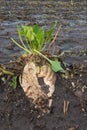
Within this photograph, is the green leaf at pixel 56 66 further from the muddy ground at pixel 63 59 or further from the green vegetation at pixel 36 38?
the muddy ground at pixel 63 59

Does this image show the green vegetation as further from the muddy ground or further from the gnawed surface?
the muddy ground

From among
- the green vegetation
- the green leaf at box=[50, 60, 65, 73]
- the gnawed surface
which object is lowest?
the gnawed surface

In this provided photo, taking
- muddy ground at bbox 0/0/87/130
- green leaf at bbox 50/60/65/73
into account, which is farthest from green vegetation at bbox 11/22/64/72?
muddy ground at bbox 0/0/87/130

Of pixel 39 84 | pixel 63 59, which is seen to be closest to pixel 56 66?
pixel 39 84

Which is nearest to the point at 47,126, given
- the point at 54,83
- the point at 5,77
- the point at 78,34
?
the point at 54,83

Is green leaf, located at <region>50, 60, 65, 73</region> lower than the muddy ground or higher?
higher

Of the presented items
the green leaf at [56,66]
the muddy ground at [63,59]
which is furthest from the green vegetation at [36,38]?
the muddy ground at [63,59]

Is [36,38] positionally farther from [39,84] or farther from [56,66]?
[39,84]

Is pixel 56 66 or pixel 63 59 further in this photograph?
pixel 63 59
